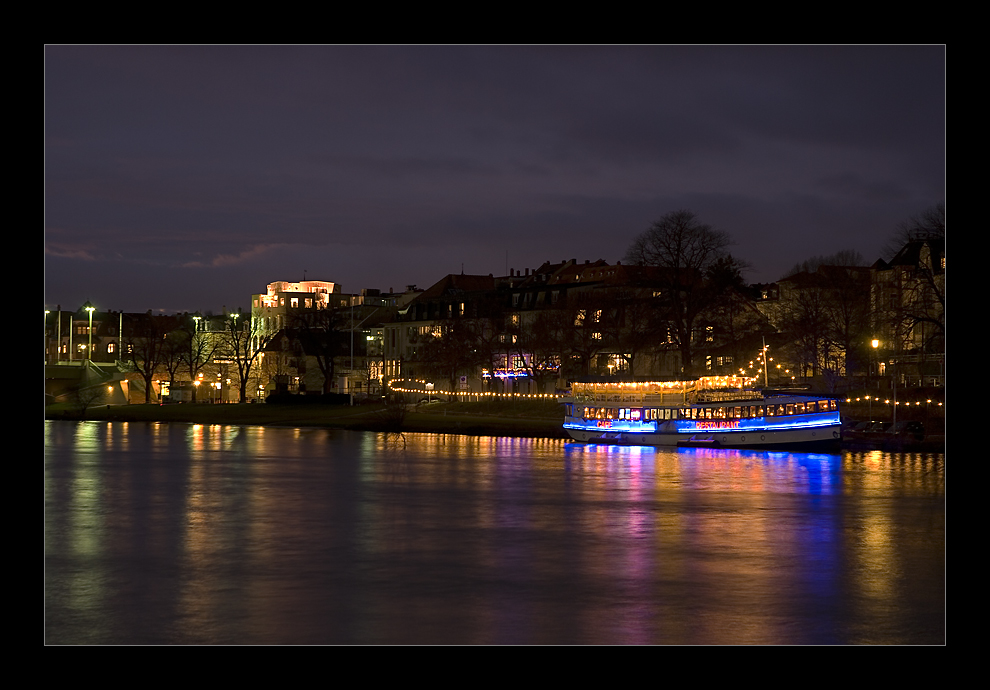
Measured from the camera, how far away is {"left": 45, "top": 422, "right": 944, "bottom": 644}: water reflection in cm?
2377

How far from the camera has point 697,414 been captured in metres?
72.9

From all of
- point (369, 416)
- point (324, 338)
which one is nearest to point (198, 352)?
point (324, 338)

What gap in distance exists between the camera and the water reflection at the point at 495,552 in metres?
23.8

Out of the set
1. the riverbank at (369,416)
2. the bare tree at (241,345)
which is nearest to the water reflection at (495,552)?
the riverbank at (369,416)

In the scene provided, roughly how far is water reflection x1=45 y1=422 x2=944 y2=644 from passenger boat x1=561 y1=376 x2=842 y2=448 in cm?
772

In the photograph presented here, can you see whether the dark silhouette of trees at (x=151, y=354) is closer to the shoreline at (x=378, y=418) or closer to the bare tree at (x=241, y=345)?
the bare tree at (x=241, y=345)

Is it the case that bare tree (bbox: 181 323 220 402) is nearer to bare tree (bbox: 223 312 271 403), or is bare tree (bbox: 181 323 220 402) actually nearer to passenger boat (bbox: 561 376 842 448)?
bare tree (bbox: 223 312 271 403)

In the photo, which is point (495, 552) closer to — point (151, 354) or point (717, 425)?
point (717, 425)

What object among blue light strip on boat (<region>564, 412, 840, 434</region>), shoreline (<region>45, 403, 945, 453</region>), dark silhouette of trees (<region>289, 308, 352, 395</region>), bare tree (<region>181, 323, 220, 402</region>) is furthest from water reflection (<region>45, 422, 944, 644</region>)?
bare tree (<region>181, 323, 220, 402</region>)
